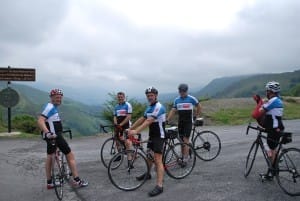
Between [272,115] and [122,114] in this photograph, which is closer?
[272,115]

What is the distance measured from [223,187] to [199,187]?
48 cm

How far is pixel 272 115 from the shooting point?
7699 millimetres

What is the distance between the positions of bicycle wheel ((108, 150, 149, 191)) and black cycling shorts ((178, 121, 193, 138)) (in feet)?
7.09

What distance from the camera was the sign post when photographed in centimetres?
2034

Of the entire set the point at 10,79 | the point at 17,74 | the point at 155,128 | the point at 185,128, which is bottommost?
the point at 185,128

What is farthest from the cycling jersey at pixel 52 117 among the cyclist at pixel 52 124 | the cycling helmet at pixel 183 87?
the cycling helmet at pixel 183 87

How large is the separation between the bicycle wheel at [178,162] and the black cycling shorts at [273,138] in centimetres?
190

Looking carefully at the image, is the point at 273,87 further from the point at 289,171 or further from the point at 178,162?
the point at 178,162

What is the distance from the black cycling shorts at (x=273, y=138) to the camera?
25.3 feet

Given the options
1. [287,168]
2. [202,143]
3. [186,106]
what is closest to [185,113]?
[186,106]

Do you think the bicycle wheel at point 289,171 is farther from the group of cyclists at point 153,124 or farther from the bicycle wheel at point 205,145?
the bicycle wheel at point 205,145

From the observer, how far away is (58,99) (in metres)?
8.03

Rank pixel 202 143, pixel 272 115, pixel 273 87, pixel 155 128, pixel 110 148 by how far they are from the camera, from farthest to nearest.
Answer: pixel 110 148, pixel 202 143, pixel 155 128, pixel 272 115, pixel 273 87

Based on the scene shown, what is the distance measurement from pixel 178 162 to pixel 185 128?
1.31 meters
